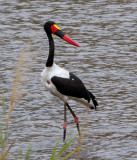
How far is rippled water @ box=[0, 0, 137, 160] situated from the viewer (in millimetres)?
8273

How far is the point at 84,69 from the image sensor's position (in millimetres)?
12508

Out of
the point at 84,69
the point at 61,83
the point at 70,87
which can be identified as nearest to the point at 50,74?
the point at 61,83

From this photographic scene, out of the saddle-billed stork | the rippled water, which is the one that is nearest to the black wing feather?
the saddle-billed stork

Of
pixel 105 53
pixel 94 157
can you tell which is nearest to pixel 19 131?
pixel 94 157

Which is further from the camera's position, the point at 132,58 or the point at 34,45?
the point at 34,45

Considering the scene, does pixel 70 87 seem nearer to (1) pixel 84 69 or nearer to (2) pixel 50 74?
(2) pixel 50 74

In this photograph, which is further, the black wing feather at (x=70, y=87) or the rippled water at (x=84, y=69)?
the black wing feather at (x=70, y=87)

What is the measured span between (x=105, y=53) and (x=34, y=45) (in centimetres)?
201

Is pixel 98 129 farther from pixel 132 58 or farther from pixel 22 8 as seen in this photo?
pixel 22 8

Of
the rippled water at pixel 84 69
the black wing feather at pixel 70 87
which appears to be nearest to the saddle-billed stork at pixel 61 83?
the black wing feather at pixel 70 87

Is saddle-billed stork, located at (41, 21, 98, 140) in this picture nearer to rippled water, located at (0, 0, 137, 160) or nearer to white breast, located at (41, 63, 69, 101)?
white breast, located at (41, 63, 69, 101)

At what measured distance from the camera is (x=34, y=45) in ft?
48.3

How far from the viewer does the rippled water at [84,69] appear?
8.27 metres

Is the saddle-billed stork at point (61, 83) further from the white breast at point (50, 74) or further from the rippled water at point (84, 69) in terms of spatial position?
the rippled water at point (84, 69)
